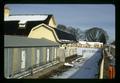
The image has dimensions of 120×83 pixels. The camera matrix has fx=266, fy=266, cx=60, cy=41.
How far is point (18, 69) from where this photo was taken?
2498 mm

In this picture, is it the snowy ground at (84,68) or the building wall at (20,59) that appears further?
the building wall at (20,59)

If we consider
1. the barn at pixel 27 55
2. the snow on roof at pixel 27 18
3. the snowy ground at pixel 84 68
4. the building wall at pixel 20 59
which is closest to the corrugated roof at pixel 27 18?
the snow on roof at pixel 27 18

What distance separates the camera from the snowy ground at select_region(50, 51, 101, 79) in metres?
2.05

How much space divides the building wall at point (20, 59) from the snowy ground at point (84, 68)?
182 millimetres

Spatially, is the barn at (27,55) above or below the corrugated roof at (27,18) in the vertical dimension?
below

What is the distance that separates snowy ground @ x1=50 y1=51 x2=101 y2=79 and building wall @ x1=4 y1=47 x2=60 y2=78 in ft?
0.60

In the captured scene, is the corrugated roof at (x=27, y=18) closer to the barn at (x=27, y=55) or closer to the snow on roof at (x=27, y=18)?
the snow on roof at (x=27, y=18)

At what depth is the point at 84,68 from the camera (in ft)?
7.27

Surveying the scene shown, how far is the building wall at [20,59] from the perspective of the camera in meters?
2.16

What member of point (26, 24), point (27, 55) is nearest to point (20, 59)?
point (27, 55)

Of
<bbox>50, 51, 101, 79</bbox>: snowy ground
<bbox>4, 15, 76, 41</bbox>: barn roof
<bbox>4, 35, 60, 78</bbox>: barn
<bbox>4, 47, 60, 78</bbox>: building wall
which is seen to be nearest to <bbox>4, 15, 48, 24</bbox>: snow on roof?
<bbox>4, 15, 76, 41</bbox>: barn roof
